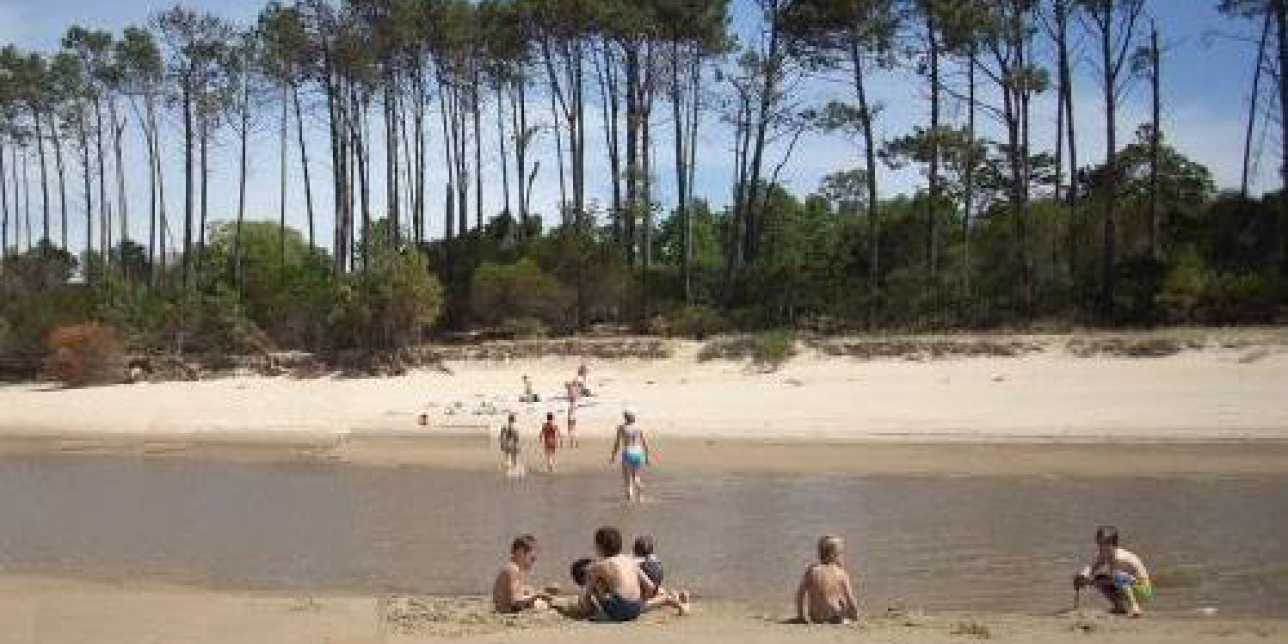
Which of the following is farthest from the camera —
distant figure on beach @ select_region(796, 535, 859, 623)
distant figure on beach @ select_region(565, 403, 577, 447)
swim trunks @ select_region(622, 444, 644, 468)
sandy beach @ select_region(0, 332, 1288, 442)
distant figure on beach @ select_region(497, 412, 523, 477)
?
distant figure on beach @ select_region(565, 403, 577, 447)

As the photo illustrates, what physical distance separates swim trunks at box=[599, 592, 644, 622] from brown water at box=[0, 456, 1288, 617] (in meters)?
1.77

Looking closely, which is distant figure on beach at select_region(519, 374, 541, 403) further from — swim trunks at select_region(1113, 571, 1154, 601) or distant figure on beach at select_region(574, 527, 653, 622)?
swim trunks at select_region(1113, 571, 1154, 601)

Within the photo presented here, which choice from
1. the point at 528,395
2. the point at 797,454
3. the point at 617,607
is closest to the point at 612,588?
the point at 617,607

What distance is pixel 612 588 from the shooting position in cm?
1036

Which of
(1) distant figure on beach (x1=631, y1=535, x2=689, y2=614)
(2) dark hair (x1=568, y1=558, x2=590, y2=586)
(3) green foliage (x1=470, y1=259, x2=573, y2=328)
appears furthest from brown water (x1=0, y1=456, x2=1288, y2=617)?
(3) green foliage (x1=470, y1=259, x2=573, y2=328)

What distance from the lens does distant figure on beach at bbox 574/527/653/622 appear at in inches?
407

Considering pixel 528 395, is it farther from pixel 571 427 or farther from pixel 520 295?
pixel 520 295

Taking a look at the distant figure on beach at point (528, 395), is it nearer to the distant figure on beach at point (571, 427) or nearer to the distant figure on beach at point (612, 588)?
the distant figure on beach at point (571, 427)

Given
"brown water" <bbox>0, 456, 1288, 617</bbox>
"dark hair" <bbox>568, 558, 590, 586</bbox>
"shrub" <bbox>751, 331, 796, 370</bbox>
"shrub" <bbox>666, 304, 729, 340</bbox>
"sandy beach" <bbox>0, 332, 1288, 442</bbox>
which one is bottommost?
"brown water" <bbox>0, 456, 1288, 617</bbox>

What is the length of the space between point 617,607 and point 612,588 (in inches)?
5.9

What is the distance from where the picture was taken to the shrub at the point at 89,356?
131ft

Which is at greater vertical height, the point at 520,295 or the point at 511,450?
the point at 520,295

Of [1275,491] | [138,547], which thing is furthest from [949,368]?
[138,547]

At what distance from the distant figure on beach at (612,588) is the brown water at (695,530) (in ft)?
5.73
